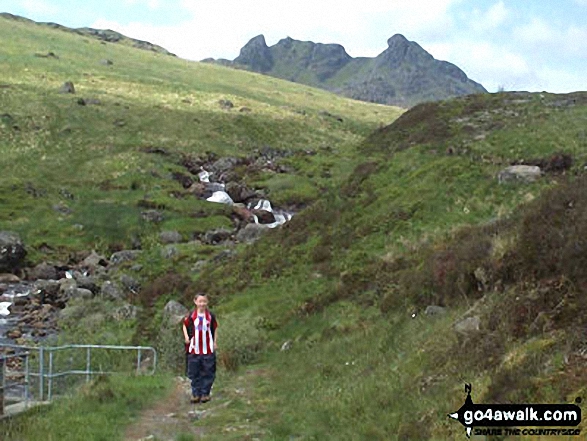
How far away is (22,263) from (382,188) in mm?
26315

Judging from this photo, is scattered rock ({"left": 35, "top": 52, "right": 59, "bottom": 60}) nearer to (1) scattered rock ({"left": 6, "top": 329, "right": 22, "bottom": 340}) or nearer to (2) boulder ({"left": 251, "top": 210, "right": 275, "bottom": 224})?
(2) boulder ({"left": 251, "top": 210, "right": 275, "bottom": 224})

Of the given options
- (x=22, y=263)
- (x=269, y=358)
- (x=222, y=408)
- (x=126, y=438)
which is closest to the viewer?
(x=126, y=438)

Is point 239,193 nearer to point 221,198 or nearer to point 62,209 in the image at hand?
point 221,198

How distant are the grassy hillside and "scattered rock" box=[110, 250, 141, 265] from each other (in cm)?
377

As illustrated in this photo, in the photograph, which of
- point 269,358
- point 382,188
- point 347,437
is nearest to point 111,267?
point 382,188

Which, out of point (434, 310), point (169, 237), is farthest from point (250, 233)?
point (434, 310)

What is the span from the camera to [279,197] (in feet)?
210

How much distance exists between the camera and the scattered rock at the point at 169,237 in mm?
51406

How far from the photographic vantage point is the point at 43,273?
147ft

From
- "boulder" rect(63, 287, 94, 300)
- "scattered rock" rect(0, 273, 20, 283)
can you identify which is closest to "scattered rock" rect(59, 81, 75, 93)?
"scattered rock" rect(0, 273, 20, 283)

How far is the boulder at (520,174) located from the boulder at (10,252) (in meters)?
32.4

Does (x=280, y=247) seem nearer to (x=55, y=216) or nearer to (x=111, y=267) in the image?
(x=111, y=267)

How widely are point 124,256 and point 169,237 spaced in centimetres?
499

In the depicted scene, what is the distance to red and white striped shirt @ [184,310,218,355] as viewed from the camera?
1568 centimetres
